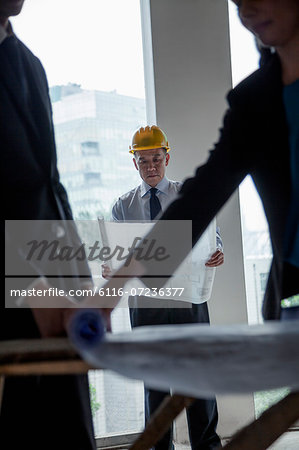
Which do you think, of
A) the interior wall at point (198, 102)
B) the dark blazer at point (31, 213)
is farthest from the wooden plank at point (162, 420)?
the interior wall at point (198, 102)

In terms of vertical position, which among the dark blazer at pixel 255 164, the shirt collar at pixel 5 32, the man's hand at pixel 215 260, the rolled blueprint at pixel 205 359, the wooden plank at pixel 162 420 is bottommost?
the wooden plank at pixel 162 420

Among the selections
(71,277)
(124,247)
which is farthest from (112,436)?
(71,277)

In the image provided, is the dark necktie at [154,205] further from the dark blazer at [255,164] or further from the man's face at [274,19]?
the man's face at [274,19]

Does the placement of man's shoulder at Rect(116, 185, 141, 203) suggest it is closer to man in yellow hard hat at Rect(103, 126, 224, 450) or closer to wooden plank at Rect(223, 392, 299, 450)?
man in yellow hard hat at Rect(103, 126, 224, 450)

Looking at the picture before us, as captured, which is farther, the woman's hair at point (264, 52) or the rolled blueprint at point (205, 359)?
the woman's hair at point (264, 52)

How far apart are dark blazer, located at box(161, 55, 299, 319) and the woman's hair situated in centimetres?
2

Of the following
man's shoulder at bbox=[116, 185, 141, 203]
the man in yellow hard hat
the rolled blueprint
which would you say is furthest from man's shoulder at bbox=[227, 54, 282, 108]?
man's shoulder at bbox=[116, 185, 141, 203]

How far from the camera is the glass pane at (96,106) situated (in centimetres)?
358

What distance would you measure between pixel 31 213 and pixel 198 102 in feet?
9.28

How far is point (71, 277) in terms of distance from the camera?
126 cm

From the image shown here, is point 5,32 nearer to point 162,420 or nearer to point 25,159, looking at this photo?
point 25,159

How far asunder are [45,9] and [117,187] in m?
1.20

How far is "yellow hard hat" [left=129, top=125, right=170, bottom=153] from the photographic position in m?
3.46

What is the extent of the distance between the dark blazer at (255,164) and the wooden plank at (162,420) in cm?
26
